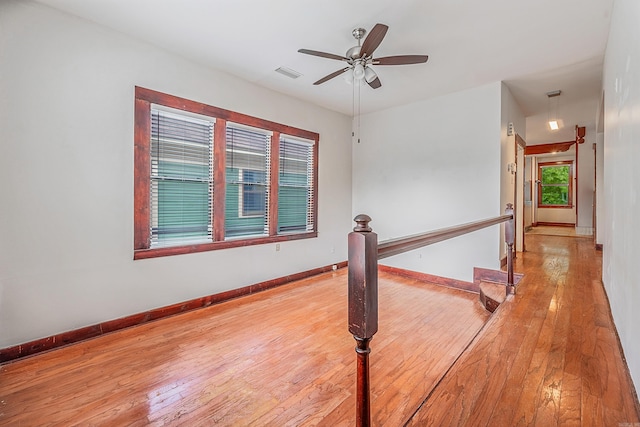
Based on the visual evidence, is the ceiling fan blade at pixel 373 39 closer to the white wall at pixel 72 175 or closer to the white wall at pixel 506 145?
the white wall at pixel 72 175

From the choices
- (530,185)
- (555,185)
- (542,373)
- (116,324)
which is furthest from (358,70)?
(555,185)

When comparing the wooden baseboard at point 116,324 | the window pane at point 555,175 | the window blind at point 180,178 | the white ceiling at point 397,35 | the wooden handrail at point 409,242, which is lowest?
the wooden baseboard at point 116,324

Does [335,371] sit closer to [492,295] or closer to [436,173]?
[492,295]

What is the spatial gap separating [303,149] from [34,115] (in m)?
3.25

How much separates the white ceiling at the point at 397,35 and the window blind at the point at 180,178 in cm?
84

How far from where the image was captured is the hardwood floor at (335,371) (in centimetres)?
152

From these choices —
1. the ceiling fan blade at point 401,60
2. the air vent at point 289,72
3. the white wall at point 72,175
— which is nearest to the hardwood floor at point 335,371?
the white wall at point 72,175

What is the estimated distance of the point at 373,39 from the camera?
7.97 feet

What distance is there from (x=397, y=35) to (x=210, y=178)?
8.71 ft

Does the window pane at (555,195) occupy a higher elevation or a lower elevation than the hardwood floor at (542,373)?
higher

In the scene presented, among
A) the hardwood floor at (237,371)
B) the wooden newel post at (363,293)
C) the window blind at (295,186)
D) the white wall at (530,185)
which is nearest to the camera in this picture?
the wooden newel post at (363,293)

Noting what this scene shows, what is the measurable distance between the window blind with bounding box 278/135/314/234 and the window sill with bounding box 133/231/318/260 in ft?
0.47

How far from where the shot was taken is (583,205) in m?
7.06

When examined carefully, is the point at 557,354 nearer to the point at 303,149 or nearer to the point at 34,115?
the point at 303,149
